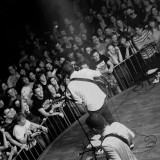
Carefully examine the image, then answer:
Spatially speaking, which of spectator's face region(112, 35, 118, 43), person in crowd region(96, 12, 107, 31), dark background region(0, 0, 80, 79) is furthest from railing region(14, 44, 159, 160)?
dark background region(0, 0, 80, 79)

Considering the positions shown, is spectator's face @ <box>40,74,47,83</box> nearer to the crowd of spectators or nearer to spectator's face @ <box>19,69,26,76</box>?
the crowd of spectators

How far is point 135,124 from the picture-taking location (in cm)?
566

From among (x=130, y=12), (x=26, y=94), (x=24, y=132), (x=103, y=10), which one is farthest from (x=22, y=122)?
(x=103, y=10)

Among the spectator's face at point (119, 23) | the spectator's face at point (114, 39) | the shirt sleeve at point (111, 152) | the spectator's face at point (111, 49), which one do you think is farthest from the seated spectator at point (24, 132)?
the spectator's face at point (119, 23)

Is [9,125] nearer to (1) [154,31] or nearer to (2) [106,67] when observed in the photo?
(2) [106,67]

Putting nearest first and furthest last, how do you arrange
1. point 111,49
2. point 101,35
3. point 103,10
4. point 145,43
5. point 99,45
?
1. point 111,49
2. point 145,43
3. point 99,45
4. point 101,35
5. point 103,10

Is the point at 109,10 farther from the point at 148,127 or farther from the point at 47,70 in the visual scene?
the point at 148,127

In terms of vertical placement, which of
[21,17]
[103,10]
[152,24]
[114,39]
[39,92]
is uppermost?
[21,17]

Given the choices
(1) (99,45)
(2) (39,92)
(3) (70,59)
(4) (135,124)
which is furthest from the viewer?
(3) (70,59)

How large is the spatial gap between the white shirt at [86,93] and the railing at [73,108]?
194 cm

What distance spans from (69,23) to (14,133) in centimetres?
554

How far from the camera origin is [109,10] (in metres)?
10.6

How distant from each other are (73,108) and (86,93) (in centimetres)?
273

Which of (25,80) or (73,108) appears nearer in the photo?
(73,108)
